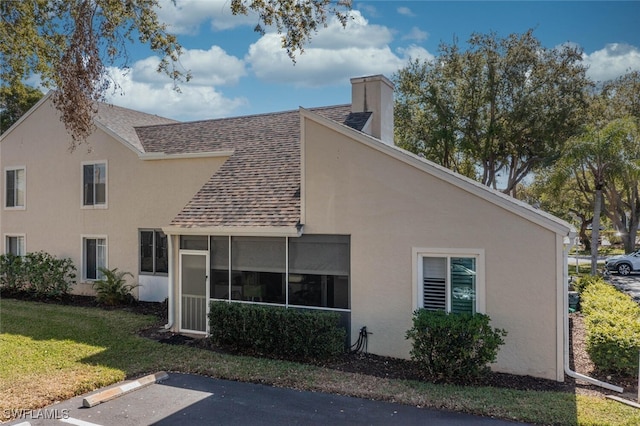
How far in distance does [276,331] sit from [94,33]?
6.81 meters

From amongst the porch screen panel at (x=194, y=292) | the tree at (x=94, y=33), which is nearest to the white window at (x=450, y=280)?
the tree at (x=94, y=33)

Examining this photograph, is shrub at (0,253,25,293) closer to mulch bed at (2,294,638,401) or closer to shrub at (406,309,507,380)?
mulch bed at (2,294,638,401)

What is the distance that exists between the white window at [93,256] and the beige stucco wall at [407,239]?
9.91 metres

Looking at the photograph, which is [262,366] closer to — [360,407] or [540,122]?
[360,407]

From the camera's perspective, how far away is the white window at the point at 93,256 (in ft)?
54.9

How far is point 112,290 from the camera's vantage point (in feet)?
50.8

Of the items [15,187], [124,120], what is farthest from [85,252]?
[124,120]

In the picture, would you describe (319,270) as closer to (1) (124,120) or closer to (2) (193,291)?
(2) (193,291)

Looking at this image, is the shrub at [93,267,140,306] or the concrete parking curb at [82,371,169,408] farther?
the shrub at [93,267,140,306]

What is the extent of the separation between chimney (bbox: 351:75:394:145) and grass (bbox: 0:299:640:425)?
25.3ft

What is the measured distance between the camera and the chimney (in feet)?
45.6

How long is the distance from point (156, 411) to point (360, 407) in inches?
123

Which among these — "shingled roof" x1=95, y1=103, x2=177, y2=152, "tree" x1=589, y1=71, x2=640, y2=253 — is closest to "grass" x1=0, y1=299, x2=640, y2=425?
"shingled roof" x1=95, y1=103, x2=177, y2=152

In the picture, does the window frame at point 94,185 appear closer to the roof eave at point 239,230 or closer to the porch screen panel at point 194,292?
the roof eave at point 239,230
